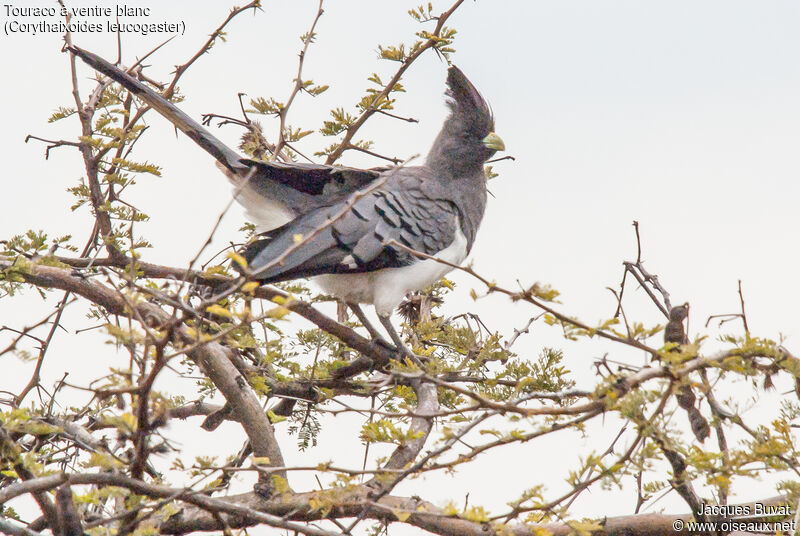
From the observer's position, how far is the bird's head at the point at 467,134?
5836 mm

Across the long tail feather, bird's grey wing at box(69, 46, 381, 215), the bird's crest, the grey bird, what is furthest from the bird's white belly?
the bird's crest

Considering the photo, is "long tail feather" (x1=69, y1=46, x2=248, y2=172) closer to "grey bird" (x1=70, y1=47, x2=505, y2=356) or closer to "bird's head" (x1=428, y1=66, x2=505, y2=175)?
"grey bird" (x1=70, y1=47, x2=505, y2=356)

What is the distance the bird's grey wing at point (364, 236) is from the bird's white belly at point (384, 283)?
0.07 m

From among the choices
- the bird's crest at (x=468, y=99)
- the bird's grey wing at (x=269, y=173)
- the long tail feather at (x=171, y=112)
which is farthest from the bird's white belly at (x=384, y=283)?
the bird's crest at (x=468, y=99)

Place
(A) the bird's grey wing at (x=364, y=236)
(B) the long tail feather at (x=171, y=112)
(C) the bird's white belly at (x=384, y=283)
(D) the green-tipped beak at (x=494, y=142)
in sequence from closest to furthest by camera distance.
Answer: (B) the long tail feather at (x=171, y=112)
(A) the bird's grey wing at (x=364, y=236)
(C) the bird's white belly at (x=384, y=283)
(D) the green-tipped beak at (x=494, y=142)

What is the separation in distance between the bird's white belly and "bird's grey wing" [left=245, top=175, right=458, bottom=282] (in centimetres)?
7

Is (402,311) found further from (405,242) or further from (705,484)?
(705,484)

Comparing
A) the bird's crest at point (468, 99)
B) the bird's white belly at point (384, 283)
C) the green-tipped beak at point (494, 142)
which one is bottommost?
the bird's white belly at point (384, 283)

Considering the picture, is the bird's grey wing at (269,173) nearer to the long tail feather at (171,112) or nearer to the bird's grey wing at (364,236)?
the long tail feather at (171,112)

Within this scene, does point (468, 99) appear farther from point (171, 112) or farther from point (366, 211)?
point (171, 112)

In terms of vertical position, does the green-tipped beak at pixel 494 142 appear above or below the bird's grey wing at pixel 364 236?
above

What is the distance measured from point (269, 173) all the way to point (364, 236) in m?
0.65

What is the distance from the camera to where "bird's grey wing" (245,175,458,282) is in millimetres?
4543

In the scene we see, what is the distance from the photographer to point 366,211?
507 centimetres
